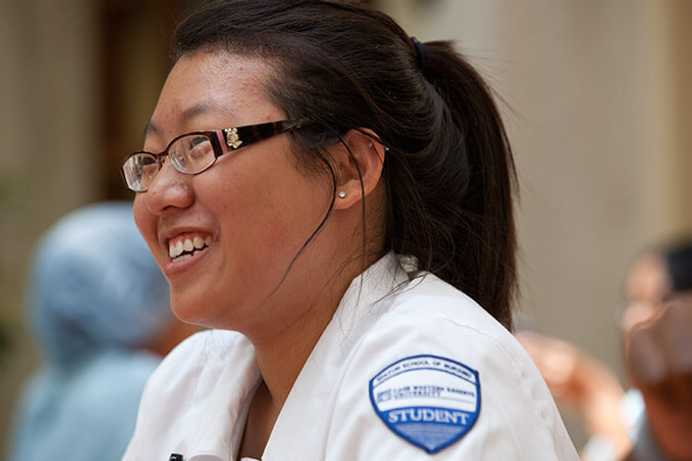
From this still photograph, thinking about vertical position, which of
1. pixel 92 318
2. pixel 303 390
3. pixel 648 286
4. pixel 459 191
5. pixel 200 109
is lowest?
Result: pixel 648 286

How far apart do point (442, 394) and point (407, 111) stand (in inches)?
20.5

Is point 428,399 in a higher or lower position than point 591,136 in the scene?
higher

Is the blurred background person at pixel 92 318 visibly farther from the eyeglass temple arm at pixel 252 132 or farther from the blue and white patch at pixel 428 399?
the blue and white patch at pixel 428 399

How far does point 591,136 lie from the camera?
Answer: 6.57 m

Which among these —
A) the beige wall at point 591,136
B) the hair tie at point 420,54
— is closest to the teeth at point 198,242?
the hair tie at point 420,54

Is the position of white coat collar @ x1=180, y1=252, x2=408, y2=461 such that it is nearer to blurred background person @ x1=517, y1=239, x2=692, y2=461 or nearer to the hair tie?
the hair tie

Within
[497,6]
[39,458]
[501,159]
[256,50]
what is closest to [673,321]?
[501,159]

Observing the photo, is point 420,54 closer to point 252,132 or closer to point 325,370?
point 252,132

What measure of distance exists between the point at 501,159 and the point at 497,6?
4418mm

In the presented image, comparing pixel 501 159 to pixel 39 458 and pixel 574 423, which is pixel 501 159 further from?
pixel 574 423

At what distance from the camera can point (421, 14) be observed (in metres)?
6.67

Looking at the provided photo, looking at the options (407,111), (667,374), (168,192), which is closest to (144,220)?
(168,192)

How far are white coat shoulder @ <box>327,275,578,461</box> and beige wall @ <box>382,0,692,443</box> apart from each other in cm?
477

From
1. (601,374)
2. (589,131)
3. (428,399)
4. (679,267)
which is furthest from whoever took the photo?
(589,131)
